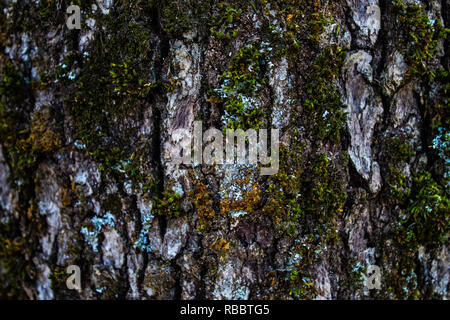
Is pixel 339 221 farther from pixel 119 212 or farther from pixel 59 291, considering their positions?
pixel 59 291

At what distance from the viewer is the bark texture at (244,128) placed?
5.17ft

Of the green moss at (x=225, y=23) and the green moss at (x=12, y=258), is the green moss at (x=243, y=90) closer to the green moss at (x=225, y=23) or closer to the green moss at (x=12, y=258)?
the green moss at (x=225, y=23)

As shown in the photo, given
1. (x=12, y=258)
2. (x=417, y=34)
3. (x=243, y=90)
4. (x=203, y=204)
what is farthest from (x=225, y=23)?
(x=12, y=258)

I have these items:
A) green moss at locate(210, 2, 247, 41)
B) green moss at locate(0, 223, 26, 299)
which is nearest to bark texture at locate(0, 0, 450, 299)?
green moss at locate(210, 2, 247, 41)

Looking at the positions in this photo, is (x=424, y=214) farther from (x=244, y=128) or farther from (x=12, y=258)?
(x=12, y=258)

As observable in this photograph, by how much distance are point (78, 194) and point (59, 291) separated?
61 centimetres

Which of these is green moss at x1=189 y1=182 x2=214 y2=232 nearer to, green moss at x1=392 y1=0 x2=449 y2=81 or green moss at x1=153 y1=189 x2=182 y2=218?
green moss at x1=153 y1=189 x2=182 y2=218

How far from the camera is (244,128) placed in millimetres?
1565

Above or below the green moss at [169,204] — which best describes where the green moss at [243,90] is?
above

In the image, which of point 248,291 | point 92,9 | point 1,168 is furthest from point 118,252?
point 92,9

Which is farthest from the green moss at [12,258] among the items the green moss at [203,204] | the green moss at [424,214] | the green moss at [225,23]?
the green moss at [424,214]

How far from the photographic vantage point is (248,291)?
1604 millimetres

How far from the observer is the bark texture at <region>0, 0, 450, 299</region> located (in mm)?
1576

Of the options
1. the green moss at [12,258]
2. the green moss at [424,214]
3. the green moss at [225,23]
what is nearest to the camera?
the green moss at [225,23]
